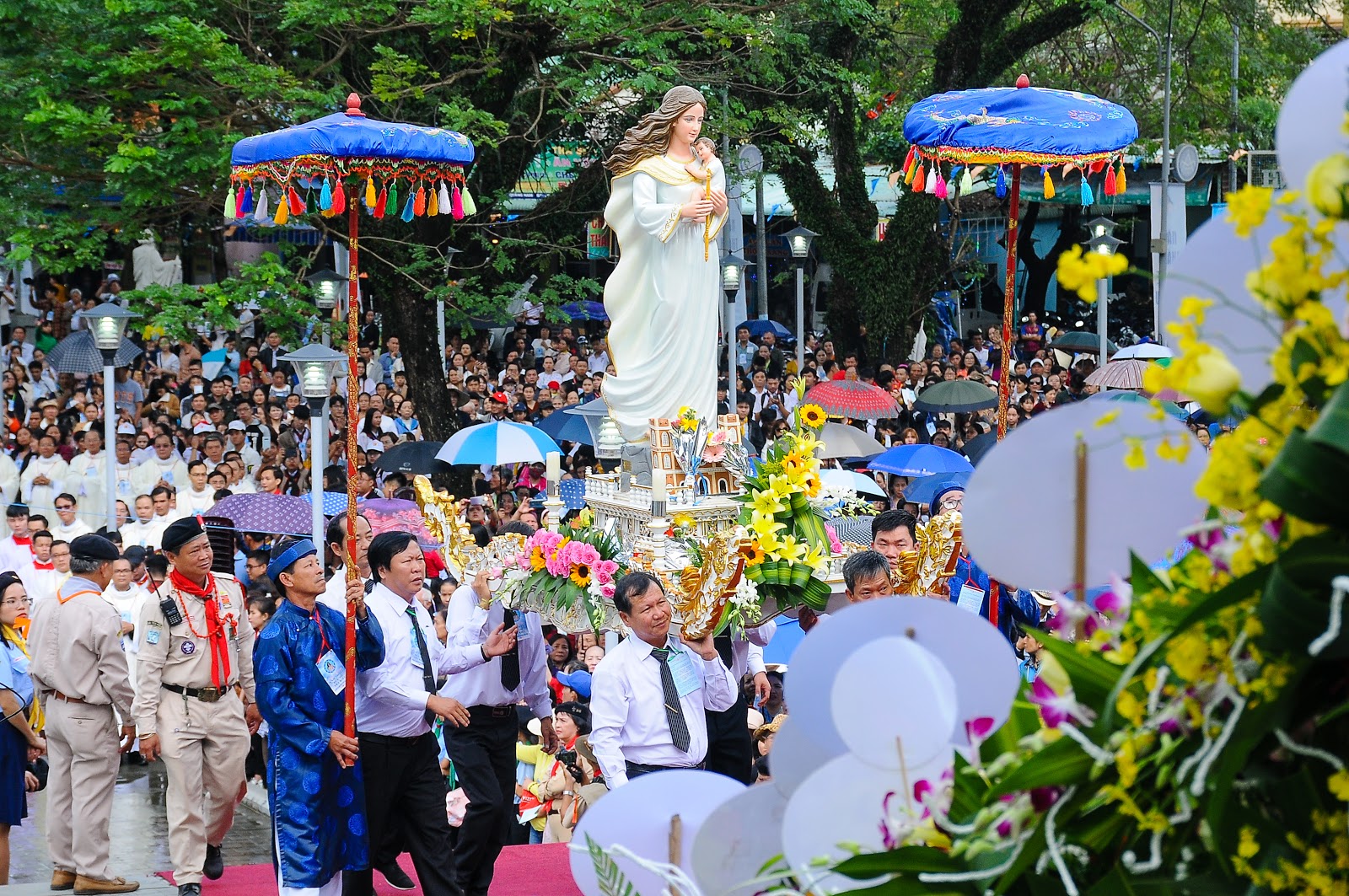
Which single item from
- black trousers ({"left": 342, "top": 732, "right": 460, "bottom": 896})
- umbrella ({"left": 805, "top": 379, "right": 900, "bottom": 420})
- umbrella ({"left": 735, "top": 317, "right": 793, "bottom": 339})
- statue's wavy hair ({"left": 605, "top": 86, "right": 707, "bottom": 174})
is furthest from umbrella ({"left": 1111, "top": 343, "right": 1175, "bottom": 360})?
black trousers ({"left": 342, "top": 732, "right": 460, "bottom": 896})

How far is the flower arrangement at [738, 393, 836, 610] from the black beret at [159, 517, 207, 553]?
7.47 feet

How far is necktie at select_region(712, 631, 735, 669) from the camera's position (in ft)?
23.9

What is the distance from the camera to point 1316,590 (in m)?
1.50

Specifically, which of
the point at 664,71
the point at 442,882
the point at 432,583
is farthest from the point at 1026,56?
the point at 442,882

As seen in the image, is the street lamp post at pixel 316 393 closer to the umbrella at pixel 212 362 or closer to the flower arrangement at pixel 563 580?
the flower arrangement at pixel 563 580

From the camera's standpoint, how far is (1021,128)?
7684 mm

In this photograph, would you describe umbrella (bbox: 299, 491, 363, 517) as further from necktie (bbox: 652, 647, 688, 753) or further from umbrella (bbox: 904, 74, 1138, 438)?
necktie (bbox: 652, 647, 688, 753)

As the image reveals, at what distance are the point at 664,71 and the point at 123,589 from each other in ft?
20.3

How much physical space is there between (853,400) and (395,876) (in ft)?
25.6

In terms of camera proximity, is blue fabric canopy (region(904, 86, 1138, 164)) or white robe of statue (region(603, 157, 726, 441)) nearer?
blue fabric canopy (region(904, 86, 1138, 164))

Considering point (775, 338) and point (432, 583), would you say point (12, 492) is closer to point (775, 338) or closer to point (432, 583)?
point (432, 583)

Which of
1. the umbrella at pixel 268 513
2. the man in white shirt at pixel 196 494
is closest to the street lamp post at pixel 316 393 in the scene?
the umbrella at pixel 268 513

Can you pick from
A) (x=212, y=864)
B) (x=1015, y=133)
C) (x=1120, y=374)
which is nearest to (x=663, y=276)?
(x=1015, y=133)

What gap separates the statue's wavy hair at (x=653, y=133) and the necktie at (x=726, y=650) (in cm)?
239
